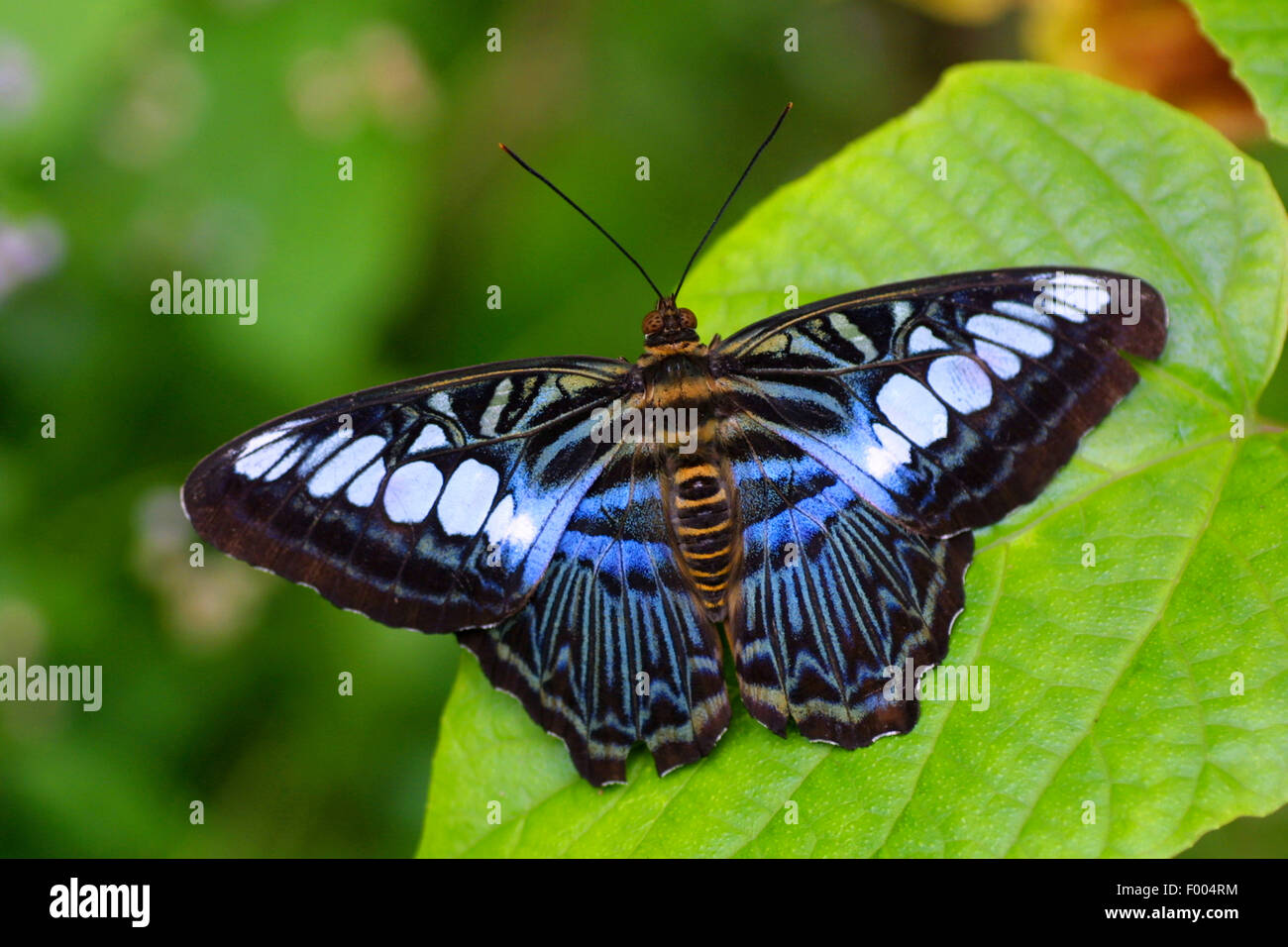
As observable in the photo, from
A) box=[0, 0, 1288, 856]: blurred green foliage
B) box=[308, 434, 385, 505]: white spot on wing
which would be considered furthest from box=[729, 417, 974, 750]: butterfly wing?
box=[0, 0, 1288, 856]: blurred green foliage

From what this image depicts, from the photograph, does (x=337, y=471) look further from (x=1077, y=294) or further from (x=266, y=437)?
(x=1077, y=294)

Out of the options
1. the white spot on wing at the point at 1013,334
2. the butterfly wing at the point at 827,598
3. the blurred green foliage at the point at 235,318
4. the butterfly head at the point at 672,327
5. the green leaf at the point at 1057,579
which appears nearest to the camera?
the green leaf at the point at 1057,579

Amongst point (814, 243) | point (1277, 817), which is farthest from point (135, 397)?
point (1277, 817)

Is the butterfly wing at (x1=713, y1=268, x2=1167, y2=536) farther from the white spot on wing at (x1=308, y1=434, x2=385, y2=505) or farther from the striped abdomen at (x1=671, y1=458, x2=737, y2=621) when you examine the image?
the white spot on wing at (x1=308, y1=434, x2=385, y2=505)

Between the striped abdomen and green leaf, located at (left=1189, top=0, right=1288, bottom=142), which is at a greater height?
green leaf, located at (left=1189, top=0, right=1288, bottom=142)

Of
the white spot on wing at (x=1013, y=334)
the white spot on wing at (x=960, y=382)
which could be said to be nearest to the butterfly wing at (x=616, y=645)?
the white spot on wing at (x=960, y=382)

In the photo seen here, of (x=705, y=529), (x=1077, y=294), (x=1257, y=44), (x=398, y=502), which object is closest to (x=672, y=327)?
(x=705, y=529)

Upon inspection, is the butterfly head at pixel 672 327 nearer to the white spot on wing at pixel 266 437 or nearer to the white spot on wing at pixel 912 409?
the white spot on wing at pixel 912 409
